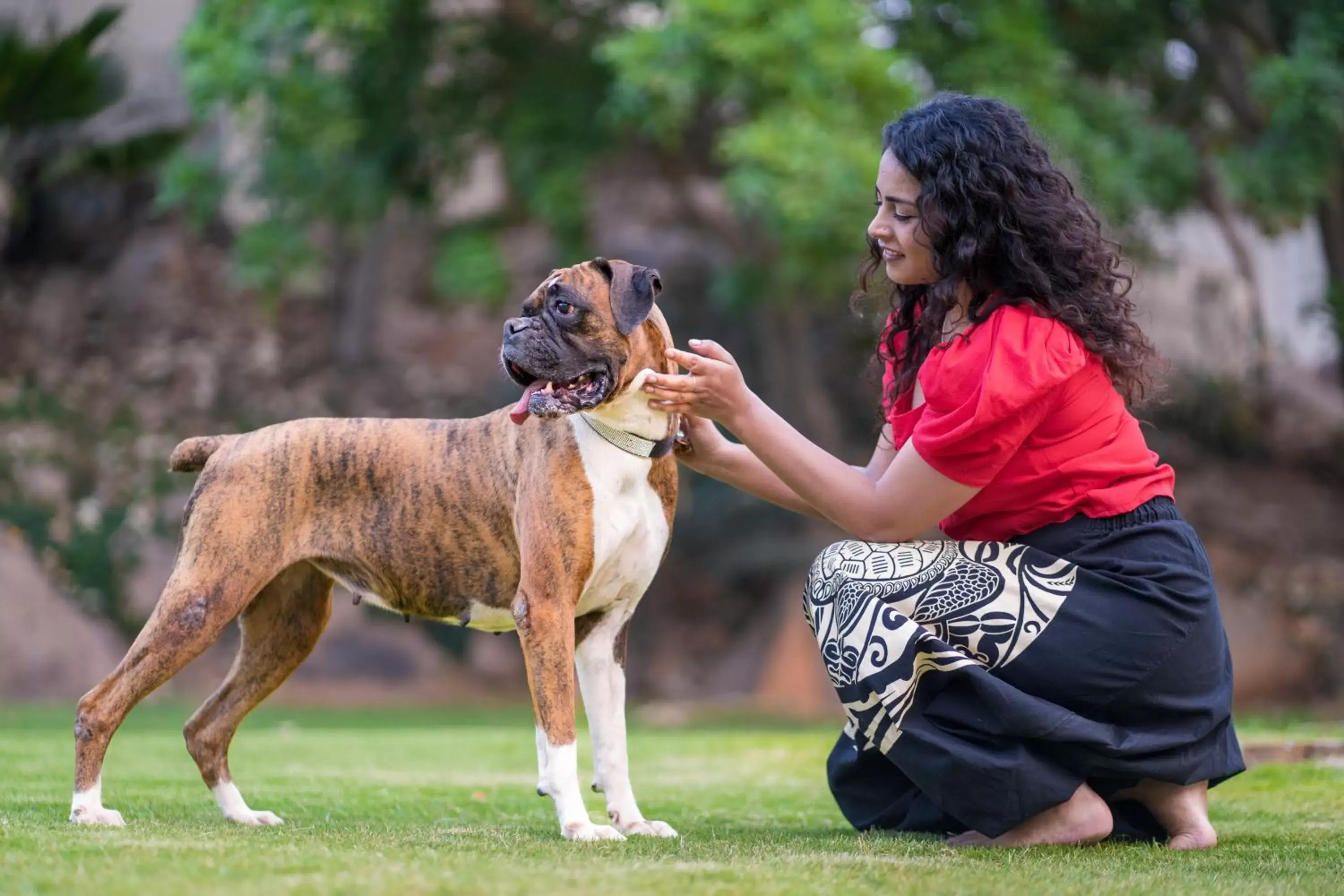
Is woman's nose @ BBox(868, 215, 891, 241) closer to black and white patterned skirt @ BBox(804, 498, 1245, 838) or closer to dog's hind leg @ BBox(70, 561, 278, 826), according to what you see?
black and white patterned skirt @ BBox(804, 498, 1245, 838)

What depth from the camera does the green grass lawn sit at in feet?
10.0

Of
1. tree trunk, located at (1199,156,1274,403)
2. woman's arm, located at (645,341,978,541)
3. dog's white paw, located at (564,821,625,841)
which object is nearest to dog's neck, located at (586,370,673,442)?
woman's arm, located at (645,341,978,541)

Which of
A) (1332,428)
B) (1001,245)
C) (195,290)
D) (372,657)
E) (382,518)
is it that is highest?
(1001,245)

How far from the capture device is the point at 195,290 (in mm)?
19656

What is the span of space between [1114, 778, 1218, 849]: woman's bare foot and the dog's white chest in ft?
5.03

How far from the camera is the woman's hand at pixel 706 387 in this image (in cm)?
404

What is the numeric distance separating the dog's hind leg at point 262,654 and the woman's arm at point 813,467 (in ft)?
4.74

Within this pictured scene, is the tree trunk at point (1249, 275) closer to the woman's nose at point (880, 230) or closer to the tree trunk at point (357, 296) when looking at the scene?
the tree trunk at point (357, 296)

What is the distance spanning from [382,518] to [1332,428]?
13837 mm

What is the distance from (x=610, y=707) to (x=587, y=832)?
0.51 meters

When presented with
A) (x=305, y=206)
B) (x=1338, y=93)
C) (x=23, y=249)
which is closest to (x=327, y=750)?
(x=305, y=206)

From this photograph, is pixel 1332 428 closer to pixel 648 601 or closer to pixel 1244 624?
pixel 1244 624

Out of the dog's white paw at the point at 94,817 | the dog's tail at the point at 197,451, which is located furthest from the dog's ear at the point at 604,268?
the dog's white paw at the point at 94,817

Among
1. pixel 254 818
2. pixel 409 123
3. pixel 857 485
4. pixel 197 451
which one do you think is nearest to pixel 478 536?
pixel 197 451
